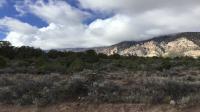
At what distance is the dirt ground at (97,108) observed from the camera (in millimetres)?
10609

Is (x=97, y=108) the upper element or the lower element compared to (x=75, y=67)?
lower

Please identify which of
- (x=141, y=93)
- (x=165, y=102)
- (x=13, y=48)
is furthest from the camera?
(x=13, y=48)

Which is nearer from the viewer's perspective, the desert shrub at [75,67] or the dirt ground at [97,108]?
the dirt ground at [97,108]

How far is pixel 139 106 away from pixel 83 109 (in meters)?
1.77

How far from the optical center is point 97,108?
11.3 metres

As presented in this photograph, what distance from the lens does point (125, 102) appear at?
37.8 ft

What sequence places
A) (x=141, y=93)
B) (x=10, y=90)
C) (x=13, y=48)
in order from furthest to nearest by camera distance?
(x=13, y=48)
(x=10, y=90)
(x=141, y=93)

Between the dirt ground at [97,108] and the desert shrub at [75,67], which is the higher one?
the desert shrub at [75,67]

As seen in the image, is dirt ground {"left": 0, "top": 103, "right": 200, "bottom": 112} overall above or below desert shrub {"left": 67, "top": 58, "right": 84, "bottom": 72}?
below

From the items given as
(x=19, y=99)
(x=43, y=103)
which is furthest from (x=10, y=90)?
(x=43, y=103)

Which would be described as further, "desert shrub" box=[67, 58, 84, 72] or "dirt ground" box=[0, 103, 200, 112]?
"desert shrub" box=[67, 58, 84, 72]

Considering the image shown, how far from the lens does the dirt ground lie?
10.6 metres

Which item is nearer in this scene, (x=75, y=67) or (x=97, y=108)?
(x=97, y=108)

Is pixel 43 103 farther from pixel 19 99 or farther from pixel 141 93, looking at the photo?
pixel 141 93
